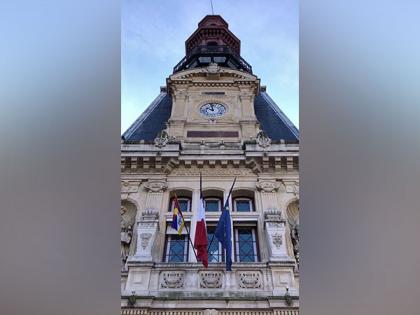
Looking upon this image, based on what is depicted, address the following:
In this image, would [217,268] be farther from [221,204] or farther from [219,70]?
[219,70]

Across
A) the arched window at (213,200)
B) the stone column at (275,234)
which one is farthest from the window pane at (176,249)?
the stone column at (275,234)

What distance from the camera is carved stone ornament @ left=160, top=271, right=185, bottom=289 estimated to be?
12.2 m

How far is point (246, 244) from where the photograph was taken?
45.7 feet

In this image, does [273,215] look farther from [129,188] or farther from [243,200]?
[129,188]

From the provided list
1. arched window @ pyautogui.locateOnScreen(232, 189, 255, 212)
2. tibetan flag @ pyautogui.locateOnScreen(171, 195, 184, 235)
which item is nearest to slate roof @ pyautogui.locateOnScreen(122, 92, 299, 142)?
arched window @ pyautogui.locateOnScreen(232, 189, 255, 212)

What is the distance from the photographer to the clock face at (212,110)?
1878 centimetres

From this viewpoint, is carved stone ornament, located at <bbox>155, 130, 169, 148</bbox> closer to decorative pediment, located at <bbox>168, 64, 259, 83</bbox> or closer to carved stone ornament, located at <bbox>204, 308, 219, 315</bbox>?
decorative pediment, located at <bbox>168, 64, 259, 83</bbox>

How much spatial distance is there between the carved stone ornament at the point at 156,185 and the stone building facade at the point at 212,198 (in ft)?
0.11

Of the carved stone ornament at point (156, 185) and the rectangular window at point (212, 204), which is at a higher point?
the carved stone ornament at point (156, 185)

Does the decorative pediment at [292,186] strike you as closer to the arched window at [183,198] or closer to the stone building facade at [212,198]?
the stone building facade at [212,198]
